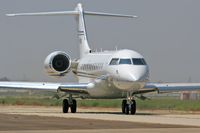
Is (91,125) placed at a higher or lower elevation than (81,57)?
lower

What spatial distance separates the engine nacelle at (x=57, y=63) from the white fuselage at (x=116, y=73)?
1.45 m

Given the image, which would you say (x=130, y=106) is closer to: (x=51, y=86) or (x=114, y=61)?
(x=114, y=61)

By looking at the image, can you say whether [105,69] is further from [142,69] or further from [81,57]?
[81,57]

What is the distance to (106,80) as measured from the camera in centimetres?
4278

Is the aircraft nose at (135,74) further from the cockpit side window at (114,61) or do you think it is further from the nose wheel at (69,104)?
the nose wheel at (69,104)

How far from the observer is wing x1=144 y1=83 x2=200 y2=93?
42.2m

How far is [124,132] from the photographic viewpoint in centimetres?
2419

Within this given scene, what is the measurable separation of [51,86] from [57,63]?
13.6 ft

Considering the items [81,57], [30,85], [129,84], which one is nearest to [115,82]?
[129,84]

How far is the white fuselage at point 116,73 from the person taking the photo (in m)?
40.1

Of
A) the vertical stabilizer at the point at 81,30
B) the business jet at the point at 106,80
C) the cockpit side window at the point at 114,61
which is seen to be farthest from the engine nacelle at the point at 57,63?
the cockpit side window at the point at 114,61

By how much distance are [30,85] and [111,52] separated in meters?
5.21

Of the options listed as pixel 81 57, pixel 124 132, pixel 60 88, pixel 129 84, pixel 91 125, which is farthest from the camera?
pixel 81 57

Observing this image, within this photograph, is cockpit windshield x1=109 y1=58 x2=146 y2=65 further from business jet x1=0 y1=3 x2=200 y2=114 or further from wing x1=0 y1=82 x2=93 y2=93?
wing x1=0 y1=82 x2=93 y2=93
